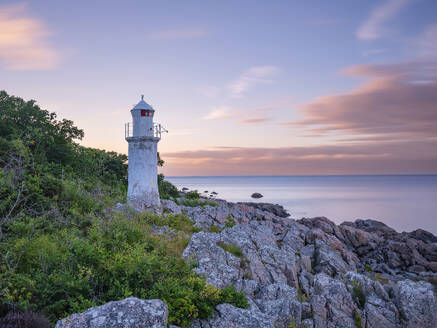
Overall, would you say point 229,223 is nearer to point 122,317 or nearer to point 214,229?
point 214,229

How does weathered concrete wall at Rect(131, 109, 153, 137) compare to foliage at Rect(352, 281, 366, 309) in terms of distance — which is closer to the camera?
foliage at Rect(352, 281, 366, 309)

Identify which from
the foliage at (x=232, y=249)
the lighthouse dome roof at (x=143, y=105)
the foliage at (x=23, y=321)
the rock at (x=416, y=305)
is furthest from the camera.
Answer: the lighthouse dome roof at (x=143, y=105)

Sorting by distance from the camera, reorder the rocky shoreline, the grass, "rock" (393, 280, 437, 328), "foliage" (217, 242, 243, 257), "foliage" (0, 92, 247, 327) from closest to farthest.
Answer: the rocky shoreline, "foliage" (0, 92, 247, 327), the grass, "rock" (393, 280, 437, 328), "foliage" (217, 242, 243, 257)

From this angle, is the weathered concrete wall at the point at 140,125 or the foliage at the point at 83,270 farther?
the weathered concrete wall at the point at 140,125

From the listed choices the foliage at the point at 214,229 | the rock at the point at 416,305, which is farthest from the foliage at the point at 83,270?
the rock at the point at 416,305

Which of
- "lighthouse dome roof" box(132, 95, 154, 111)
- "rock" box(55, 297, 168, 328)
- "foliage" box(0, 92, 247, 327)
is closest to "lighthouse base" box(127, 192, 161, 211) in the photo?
"lighthouse dome roof" box(132, 95, 154, 111)

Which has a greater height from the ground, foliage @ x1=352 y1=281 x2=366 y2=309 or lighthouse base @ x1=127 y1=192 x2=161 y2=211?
lighthouse base @ x1=127 y1=192 x2=161 y2=211

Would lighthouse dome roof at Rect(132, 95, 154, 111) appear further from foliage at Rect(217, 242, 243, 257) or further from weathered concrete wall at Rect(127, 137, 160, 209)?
foliage at Rect(217, 242, 243, 257)

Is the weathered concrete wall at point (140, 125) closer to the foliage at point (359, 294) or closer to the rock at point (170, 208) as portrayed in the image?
the rock at point (170, 208)

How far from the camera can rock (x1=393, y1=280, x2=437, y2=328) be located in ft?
39.1

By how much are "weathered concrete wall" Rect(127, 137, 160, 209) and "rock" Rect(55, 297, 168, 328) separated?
54.5 ft

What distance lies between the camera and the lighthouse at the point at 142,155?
22.1 meters

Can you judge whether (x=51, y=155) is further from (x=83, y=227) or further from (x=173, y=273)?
(x=173, y=273)

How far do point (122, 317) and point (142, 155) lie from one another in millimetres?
17351
